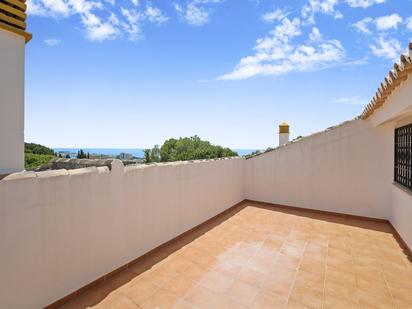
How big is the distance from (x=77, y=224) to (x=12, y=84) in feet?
7.19

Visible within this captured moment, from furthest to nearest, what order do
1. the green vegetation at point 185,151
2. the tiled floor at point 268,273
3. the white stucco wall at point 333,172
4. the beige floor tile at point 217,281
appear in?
the green vegetation at point 185,151 < the white stucco wall at point 333,172 < the beige floor tile at point 217,281 < the tiled floor at point 268,273

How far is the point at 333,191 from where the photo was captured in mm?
7027

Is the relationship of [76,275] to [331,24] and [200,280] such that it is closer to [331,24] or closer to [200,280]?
[200,280]

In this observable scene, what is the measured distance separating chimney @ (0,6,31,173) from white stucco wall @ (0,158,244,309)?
2.24 ft

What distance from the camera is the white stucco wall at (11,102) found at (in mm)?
2840

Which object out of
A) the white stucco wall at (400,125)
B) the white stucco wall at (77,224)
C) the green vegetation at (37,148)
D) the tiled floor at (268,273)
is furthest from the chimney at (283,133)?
the green vegetation at (37,148)

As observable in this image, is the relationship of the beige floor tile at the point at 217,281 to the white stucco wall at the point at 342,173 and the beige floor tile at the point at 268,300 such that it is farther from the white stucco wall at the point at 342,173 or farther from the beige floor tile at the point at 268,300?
the white stucco wall at the point at 342,173

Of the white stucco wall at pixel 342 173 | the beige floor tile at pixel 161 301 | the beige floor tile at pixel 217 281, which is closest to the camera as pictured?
the beige floor tile at pixel 161 301

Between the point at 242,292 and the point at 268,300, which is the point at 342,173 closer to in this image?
the point at 268,300

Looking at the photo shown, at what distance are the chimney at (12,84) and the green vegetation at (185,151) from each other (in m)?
32.2

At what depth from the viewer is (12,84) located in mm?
2947

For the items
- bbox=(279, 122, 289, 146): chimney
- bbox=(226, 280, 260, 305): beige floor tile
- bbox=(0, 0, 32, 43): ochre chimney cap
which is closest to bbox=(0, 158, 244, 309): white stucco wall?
bbox=(226, 280, 260, 305): beige floor tile

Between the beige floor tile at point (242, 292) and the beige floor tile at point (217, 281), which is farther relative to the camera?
the beige floor tile at point (217, 281)

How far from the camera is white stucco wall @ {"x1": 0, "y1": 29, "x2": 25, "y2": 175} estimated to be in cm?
284
